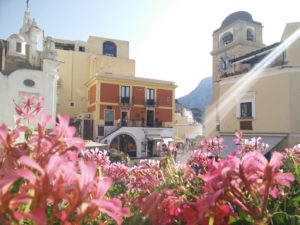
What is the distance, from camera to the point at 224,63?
2584cm

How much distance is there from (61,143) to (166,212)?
16.2 inches

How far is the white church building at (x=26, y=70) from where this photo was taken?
13711 mm

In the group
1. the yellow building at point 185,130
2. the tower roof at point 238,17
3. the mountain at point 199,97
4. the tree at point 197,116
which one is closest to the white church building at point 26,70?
the tower roof at point 238,17

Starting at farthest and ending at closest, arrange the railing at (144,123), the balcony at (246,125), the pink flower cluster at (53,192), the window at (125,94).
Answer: the railing at (144,123), the window at (125,94), the balcony at (246,125), the pink flower cluster at (53,192)

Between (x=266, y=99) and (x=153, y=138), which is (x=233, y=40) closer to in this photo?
(x=266, y=99)

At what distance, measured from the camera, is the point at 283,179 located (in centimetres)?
65

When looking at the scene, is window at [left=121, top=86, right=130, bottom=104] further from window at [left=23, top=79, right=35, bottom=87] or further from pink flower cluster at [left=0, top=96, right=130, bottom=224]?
pink flower cluster at [left=0, top=96, right=130, bottom=224]

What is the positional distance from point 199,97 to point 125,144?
105 meters

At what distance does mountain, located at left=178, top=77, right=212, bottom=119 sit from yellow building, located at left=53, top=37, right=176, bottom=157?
294ft

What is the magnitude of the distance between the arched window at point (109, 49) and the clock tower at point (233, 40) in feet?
42.6

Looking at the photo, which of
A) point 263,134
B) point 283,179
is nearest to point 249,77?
point 263,134

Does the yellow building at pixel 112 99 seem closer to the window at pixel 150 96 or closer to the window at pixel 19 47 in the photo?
the window at pixel 150 96

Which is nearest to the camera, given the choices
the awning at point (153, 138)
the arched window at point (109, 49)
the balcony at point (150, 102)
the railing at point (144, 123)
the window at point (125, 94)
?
the awning at point (153, 138)

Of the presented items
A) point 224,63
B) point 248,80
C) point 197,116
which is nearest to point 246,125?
point 248,80
